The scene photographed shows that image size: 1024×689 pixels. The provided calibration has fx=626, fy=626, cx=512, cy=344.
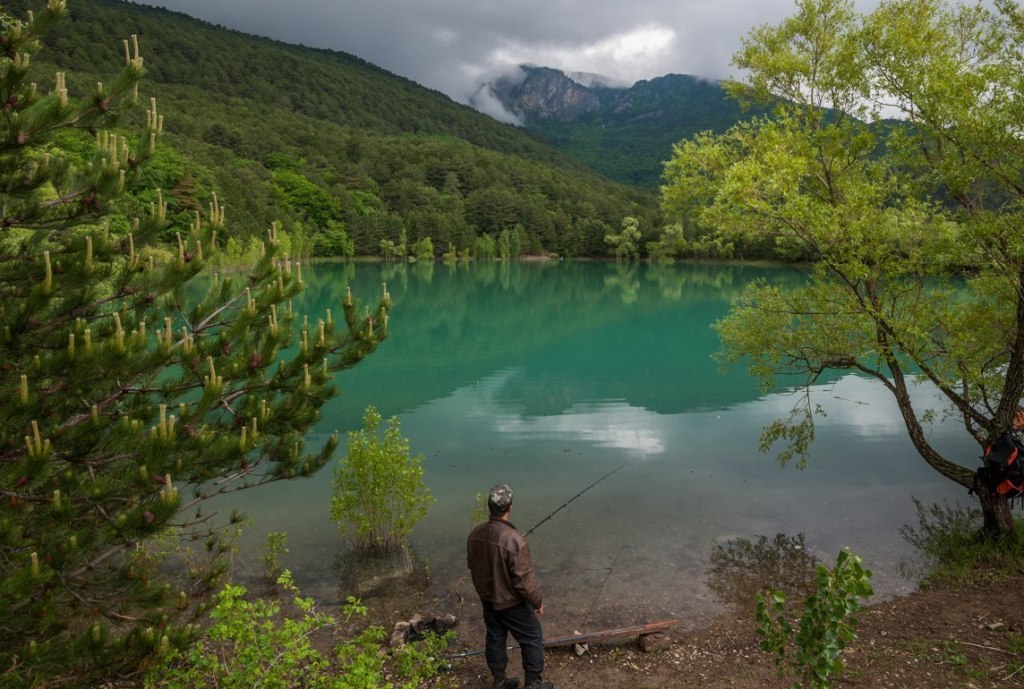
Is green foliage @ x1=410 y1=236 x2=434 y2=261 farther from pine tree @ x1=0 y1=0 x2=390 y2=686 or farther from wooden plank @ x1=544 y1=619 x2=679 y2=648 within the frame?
pine tree @ x1=0 y1=0 x2=390 y2=686

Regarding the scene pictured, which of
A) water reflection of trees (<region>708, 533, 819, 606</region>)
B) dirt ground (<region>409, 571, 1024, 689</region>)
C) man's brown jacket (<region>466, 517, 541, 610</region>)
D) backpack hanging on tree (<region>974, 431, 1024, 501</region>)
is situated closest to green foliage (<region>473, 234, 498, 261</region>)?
water reflection of trees (<region>708, 533, 819, 606</region>)

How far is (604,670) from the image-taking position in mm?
6250

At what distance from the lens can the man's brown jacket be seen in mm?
5320

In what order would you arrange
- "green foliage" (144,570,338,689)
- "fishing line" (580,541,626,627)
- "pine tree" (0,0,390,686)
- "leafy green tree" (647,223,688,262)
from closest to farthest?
"pine tree" (0,0,390,686) < "green foliage" (144,570,338,689) < "fishing line" (580,541,626,627) < "leafy green tree" (647,223,688,262)

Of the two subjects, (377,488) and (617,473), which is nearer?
(377,488)

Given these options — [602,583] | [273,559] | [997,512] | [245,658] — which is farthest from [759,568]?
[245,658]

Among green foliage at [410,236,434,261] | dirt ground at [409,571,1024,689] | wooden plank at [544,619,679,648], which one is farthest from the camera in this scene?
green foliage at [410,236,434,261]

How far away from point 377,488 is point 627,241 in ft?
358

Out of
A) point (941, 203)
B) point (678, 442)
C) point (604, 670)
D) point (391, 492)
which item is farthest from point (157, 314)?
point (678, 442)

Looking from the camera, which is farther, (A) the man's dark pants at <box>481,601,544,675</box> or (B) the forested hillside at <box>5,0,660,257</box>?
(B) the forested hillside at <box>5,0,660,257</box>

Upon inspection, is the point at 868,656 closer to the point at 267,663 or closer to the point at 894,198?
the point at 267,663

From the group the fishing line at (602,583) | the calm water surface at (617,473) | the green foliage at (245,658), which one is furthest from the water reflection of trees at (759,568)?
the green foliage at (245,658)

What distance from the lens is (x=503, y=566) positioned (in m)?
5.34

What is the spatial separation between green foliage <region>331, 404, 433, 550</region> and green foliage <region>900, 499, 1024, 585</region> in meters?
7.09
